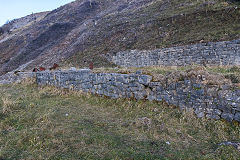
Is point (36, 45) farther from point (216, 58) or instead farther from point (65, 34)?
point (216, 58)

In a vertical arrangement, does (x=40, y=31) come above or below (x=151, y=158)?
above

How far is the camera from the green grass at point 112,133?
4203mm

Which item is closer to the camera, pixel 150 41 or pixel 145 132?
pixel 145 132

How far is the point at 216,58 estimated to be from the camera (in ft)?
41.4

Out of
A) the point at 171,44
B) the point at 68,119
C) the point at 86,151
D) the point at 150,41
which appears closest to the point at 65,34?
the point at 150,41

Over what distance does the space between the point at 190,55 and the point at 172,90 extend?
28.1 ft

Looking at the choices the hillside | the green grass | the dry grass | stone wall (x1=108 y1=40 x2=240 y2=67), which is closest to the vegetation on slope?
the hillside

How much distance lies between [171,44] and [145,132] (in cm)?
1232

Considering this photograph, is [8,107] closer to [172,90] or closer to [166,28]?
[172,90]

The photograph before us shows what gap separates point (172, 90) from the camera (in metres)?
6.55

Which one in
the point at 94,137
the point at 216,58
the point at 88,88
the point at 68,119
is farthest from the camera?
the point at 216,58

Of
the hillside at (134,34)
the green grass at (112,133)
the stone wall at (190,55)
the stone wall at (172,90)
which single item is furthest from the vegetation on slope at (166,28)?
the green grass at (112,133)

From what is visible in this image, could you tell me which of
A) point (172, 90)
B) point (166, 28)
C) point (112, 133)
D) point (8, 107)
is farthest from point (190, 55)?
point (8, 107)

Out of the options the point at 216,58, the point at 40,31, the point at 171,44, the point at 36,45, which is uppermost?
the point at 40,31
